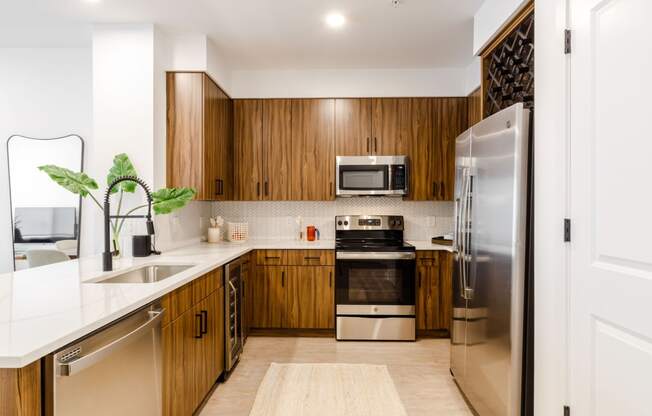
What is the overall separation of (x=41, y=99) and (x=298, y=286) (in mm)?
2982

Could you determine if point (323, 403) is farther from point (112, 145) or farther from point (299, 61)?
point (299, 61)

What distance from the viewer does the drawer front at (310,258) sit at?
3.82 m

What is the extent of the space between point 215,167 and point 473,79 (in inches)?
103

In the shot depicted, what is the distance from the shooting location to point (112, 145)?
3088mm

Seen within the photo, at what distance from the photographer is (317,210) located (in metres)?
4.48

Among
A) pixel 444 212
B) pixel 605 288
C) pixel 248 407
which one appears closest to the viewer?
pixel 605 288

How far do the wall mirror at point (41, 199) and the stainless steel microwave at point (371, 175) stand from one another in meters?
2.49

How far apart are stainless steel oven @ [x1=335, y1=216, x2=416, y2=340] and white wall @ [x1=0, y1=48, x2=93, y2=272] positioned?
2.46 metres

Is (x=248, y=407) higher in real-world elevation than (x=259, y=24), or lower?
lower

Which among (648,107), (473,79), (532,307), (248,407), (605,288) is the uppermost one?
(473,79)

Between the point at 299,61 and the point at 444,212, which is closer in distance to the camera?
the point at 299,61

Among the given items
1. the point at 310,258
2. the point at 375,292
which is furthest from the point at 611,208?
the point at 310,258

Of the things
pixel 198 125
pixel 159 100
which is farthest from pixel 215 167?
pixel 159 100

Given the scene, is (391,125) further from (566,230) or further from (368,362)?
(566,230)
